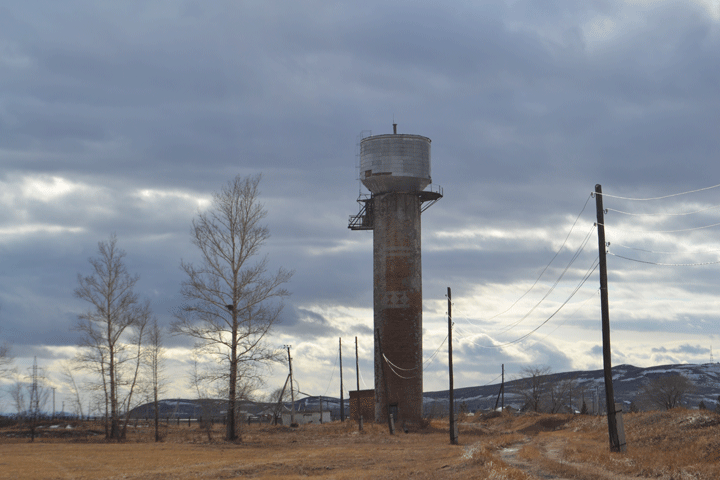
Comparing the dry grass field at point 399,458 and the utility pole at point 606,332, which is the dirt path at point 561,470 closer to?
the dry grass field at point 399,458

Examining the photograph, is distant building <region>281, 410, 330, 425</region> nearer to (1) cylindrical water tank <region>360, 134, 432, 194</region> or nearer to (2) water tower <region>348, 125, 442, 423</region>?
(2) water tower <region>348, 125, 442, 423</region>

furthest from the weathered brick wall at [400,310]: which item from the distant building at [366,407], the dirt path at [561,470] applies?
the dirt path at [561,470]

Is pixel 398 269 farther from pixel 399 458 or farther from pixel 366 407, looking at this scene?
pixel 399 458

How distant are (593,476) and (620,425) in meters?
7.91

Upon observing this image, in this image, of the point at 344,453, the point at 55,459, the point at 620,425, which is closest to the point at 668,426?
the point at 620,425

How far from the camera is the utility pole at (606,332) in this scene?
2642 centimetres

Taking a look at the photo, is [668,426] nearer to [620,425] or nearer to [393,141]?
[620,425]

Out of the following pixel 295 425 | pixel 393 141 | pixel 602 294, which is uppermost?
pixel 393 141

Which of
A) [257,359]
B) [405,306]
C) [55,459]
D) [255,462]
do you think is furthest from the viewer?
[405,306]

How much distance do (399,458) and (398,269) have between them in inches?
964

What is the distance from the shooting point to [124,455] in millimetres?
33719

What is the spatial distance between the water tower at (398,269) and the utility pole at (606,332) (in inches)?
1008

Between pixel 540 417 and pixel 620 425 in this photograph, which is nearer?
pixel 620 425

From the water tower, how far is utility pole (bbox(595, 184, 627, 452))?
84.0 feet
